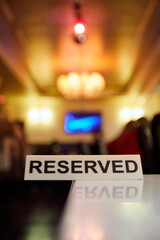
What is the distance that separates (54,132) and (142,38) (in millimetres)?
4158

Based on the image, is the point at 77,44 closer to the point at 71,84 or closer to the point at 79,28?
the point at 79,28

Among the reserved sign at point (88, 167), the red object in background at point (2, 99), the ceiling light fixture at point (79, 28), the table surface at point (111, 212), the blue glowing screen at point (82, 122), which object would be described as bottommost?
the table surface at point (111, 212)

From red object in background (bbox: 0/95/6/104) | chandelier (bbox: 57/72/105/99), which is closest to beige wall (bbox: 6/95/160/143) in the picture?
red object in background (bbox: 0/95/6/104)

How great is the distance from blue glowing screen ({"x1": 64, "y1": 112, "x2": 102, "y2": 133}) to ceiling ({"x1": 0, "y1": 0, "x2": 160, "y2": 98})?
44.6 inches

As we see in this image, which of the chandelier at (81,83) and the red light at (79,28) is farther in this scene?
the chandelier at (81,83)

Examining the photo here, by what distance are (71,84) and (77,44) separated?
112cm

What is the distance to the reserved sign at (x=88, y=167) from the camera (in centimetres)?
72

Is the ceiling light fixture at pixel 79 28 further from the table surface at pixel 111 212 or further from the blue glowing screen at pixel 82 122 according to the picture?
the blue glowing screen at pixel 82 122

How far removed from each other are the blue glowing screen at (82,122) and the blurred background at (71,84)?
28 millimetres

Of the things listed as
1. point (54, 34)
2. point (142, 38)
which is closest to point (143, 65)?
point (142, 38)

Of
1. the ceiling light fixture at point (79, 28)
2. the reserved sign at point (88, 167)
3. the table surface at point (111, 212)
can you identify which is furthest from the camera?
the ceiling light fixture at point (79, 28)

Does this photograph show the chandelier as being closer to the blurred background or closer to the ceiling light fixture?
the blurred background

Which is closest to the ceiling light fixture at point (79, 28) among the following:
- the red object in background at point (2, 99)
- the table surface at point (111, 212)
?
the table surface at point (111, 212)

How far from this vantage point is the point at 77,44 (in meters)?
4.26
